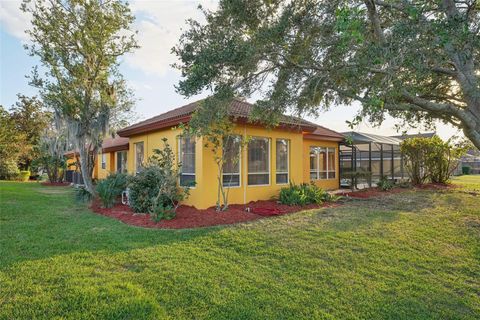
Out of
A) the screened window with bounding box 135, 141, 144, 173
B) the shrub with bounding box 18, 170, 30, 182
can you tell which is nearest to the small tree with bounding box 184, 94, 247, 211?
the screened window with bounding box 135, 141, 144, 173

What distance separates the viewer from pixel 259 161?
37.5 ft

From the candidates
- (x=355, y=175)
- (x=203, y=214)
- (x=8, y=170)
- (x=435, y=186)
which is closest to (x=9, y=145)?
(x=8, y=170)

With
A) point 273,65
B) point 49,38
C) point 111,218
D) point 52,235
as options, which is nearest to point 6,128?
point 49,38

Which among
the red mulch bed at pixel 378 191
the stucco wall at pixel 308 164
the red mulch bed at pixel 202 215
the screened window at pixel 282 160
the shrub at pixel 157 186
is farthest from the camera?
the stucco wall at pixel 308 164

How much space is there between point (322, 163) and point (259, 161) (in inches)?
246

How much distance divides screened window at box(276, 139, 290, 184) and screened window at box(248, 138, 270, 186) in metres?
0.61

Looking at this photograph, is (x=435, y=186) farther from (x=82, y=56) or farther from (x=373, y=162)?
(x=82, y=56)

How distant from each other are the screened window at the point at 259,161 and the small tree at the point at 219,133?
895mm

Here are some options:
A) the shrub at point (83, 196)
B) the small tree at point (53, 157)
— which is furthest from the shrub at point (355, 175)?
the small tree at point (53, 157)

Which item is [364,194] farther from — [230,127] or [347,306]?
[347,306]

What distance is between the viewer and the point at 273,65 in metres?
6.70

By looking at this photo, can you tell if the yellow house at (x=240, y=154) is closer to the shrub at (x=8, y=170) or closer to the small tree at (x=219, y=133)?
the small tree at (x=219, y=133)

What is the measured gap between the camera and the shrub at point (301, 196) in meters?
10.6

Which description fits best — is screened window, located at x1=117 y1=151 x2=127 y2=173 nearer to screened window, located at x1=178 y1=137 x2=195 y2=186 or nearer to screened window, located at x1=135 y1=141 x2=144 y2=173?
screened window, located at x1=135 y1=141 x2=144 y2=173
